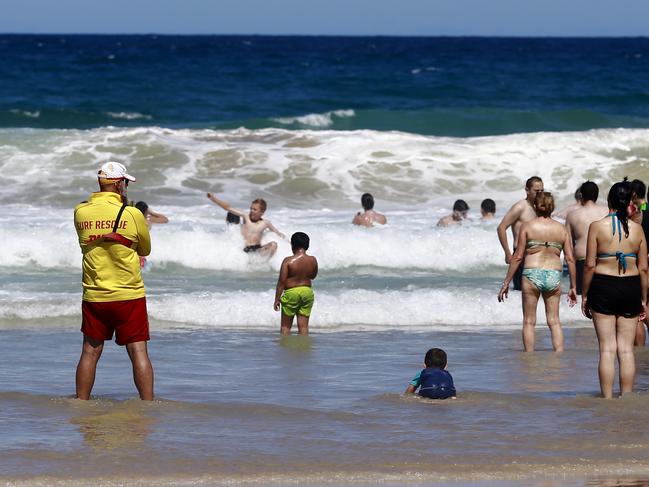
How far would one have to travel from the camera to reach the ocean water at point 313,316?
649 centimetres

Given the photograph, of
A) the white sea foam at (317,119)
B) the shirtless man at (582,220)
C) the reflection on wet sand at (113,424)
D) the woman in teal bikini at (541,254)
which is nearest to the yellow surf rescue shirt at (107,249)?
the reflection on wet sand at (113,424)

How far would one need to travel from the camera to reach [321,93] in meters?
42.8

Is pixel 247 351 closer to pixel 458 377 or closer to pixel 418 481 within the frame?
pixel 458 377

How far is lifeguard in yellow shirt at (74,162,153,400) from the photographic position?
7066mm

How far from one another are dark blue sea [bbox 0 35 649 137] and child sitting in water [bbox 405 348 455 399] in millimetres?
24058

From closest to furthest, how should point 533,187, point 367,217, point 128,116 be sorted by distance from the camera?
point 533,187
point 367,217
point 128,116

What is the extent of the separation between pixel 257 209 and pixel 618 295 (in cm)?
795

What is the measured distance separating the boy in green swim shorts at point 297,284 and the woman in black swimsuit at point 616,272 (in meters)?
3.66

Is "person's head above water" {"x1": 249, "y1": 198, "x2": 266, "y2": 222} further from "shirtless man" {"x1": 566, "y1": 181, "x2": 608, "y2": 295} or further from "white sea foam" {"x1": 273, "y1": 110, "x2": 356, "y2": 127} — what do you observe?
"white sea foam" {"x1": 273, "y1": 110, "x2": 356, "y2": 127}

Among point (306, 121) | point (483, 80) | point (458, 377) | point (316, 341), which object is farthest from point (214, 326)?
→ point (483, 80)

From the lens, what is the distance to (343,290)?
520 inches

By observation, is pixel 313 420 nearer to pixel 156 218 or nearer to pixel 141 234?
pixel 141 234

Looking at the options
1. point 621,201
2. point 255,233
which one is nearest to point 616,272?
point 621,201

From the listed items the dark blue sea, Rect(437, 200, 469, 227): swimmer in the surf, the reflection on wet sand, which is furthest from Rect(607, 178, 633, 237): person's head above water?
the dark blue sea
